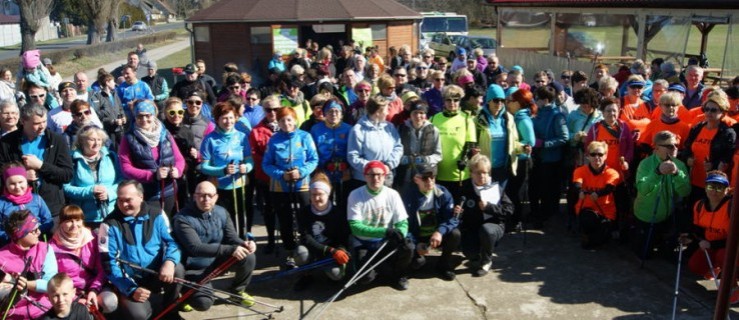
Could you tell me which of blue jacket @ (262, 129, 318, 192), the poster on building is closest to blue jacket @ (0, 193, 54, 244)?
blue jacket @ (262, 129, 318, 192)

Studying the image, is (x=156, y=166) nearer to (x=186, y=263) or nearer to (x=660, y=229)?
(x=186, y=263)

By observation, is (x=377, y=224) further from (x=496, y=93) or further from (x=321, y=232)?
(x=496, y=93)

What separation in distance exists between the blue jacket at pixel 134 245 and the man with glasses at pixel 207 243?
0.49 ft

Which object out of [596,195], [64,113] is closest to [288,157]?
[64,113]

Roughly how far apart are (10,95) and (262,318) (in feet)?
19.2

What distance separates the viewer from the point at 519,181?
755cm

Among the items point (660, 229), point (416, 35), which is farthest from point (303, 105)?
point (416, 35)

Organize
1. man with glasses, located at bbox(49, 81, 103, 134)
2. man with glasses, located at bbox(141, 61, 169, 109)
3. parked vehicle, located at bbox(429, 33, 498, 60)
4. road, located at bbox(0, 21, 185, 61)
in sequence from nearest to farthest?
man with glasses, located at bbox(49, 81, 103, 134), man with glasses, located at bbox(141, 61, 169, 109), parked vehicle, located at bbox(429, 33, 498, 60), road, located at bbox(0, 21, 185, 61)

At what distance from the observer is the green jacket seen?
256 inches

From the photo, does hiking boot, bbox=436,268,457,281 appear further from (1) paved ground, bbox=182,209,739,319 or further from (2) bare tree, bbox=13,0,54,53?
(2) bare tree, bbox=13,0,54,53

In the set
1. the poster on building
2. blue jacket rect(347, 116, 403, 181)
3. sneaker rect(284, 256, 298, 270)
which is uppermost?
the poster on building

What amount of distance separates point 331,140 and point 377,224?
126 centimetres

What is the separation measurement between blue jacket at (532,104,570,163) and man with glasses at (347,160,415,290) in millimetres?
Answer: 2369

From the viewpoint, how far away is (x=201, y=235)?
5.64m
